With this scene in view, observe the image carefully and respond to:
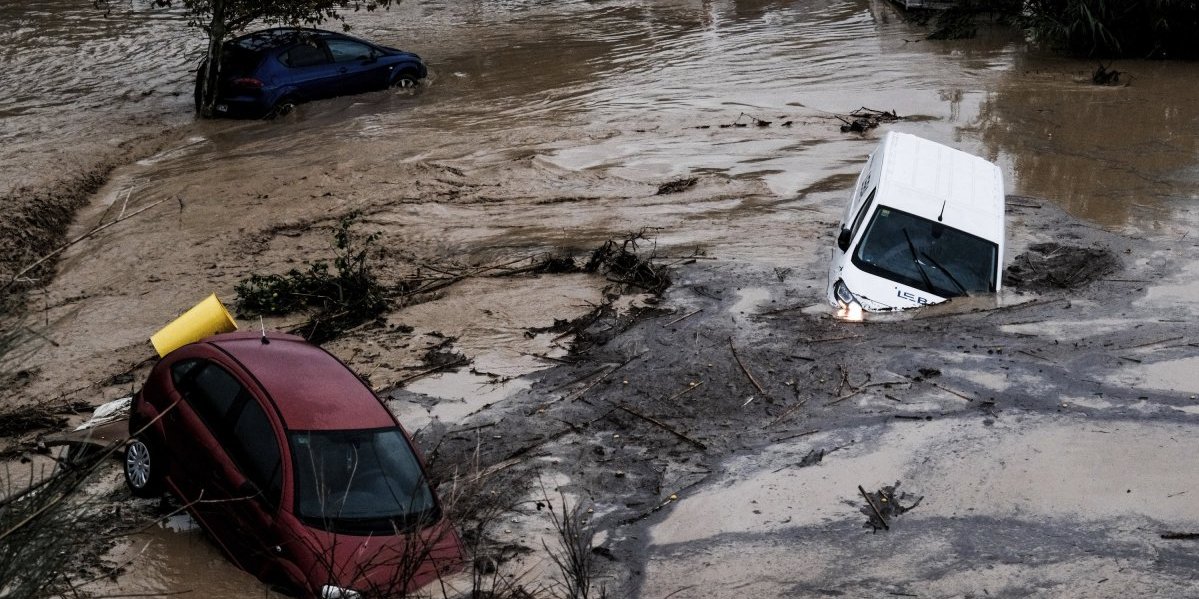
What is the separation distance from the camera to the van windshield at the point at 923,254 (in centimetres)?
1098

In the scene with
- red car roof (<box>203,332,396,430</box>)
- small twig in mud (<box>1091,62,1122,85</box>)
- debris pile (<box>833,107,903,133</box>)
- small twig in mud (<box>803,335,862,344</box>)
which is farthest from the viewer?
small twig in mud (<box>1091,62,1122,85</box>)

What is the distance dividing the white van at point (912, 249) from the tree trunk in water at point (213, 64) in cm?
1098

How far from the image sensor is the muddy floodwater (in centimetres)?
777

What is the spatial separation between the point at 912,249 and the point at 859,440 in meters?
2.92

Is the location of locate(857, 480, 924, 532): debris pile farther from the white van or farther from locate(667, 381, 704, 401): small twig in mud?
the white van

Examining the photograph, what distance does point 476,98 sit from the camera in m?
20.1

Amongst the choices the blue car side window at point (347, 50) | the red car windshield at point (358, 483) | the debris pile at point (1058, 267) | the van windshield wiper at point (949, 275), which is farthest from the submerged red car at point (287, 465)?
the blue car side window at point (347, 50)

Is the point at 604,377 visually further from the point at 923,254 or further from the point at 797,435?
the point at 923,254

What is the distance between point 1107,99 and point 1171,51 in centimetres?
408

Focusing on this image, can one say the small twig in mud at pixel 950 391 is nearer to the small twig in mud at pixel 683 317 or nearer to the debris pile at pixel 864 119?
the small twig in mud at pixel 683 317

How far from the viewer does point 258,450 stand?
23.1 feet

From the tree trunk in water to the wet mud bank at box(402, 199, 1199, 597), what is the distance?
9.75 m

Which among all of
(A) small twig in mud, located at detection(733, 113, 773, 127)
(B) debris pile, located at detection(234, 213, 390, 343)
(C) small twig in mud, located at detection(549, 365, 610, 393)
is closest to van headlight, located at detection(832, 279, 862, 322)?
(C) small twig in mud, located at detection(549, 365, 610, 393)

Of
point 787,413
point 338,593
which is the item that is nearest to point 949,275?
point 787,413
